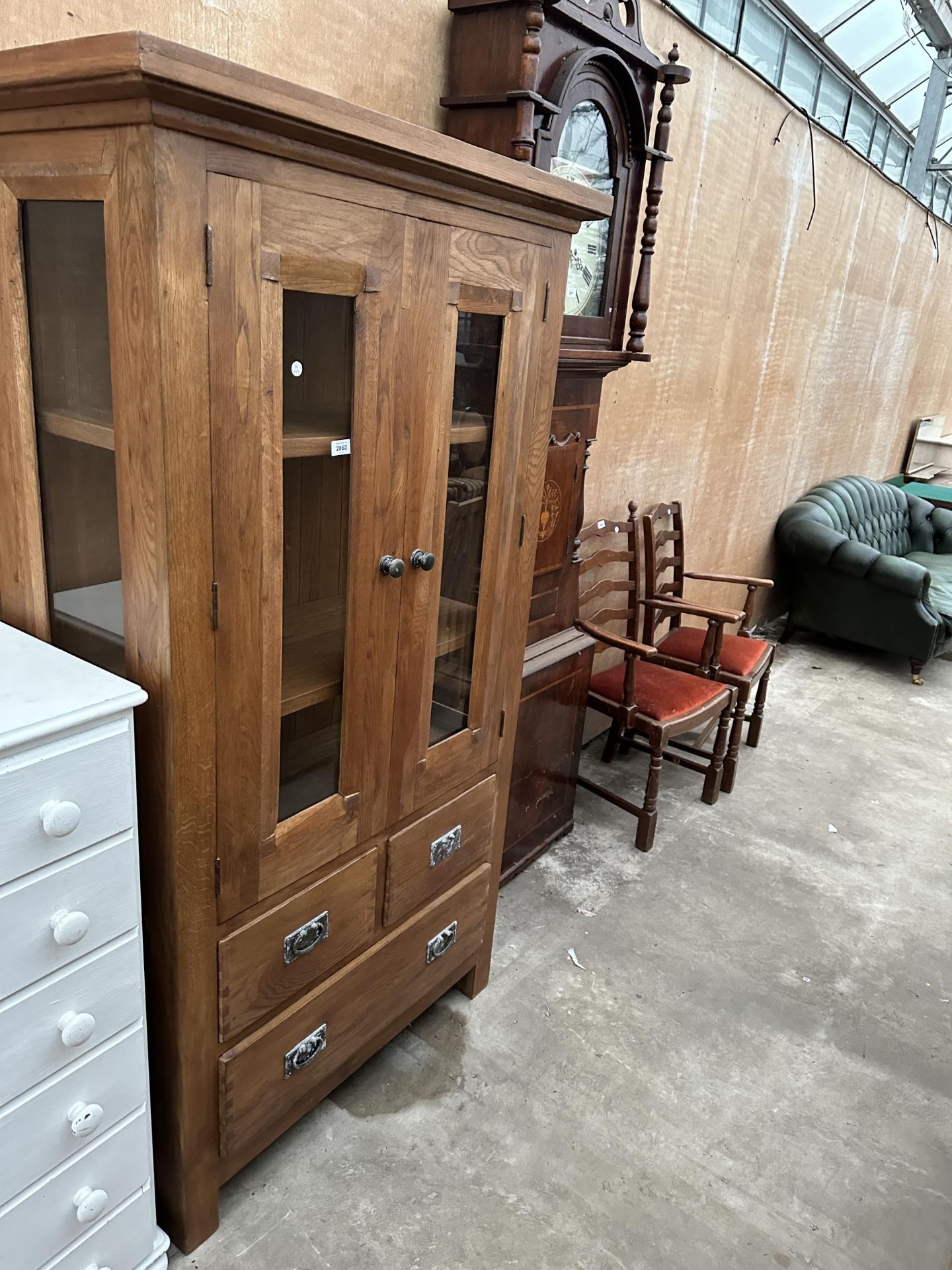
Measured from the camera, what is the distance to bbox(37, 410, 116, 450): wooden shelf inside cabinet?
112 cm

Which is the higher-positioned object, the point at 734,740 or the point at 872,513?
the point at 872,513

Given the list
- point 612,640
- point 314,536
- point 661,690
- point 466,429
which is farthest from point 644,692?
point 314,536

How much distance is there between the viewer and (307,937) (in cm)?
149

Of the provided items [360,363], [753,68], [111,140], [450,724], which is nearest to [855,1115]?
[450,724]

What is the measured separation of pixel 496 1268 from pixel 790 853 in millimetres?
1768

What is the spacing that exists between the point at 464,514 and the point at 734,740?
191 centimetres

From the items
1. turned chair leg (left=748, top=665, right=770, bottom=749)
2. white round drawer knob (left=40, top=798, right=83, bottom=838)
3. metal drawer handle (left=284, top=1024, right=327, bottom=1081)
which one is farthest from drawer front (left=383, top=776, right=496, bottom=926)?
turned chair leg (left=748, top=665, right=770, bottom=749)

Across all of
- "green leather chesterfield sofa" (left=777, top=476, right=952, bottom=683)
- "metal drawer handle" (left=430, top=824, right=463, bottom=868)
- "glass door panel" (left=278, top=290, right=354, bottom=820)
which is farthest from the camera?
"green leather chesterfield sofa" (left=777, top=476, right=952, bottom=683)

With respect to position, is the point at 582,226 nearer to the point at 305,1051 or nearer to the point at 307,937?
the point at 307,937

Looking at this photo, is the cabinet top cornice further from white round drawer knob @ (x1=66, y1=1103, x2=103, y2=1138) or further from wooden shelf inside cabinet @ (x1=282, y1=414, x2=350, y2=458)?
white round drawer knob @ (x1=66, y1=1103, x2=103, y2=1138)

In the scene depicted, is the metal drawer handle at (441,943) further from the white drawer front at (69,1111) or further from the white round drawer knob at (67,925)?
the white round drawer knob at (67,925)

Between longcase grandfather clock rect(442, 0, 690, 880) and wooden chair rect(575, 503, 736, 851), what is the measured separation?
18cm

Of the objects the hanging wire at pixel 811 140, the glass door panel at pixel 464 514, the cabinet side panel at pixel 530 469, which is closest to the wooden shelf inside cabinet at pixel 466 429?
the glass door panel at pixel 464 514

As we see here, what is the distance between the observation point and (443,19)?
1.91 meters
